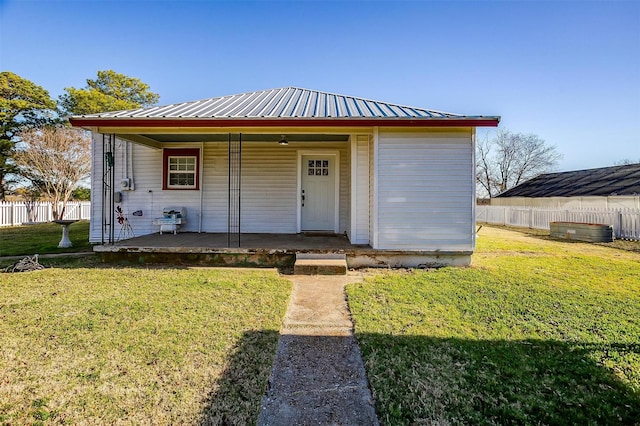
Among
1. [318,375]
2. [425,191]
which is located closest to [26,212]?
[425,191]

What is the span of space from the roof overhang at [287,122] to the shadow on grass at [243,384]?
4.27 m

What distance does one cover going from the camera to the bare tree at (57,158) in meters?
16.2

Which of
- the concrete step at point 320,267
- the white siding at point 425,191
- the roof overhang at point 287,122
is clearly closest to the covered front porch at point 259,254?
the white siding at point 425,191

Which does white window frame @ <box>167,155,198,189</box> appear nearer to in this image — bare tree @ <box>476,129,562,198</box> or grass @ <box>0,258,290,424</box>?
grass @ <box>0,258,290,424</box>

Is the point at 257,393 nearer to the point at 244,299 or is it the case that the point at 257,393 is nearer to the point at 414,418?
the point at 414,418

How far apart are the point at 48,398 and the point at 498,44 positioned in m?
13.7

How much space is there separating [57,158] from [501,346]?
21607 millimetres

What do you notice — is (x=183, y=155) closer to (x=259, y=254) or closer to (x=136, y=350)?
(x=259, y=254)

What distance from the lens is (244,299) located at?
13.8 feet

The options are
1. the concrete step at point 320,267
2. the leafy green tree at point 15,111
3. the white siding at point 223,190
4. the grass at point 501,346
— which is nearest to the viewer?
the grass at point 501,346

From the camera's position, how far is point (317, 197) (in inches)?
340

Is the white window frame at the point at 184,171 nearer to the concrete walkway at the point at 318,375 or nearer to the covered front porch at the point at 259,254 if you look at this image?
the covered front porch at the point at 259,254

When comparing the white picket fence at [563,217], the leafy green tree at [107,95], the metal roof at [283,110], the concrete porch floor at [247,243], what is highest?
the leafy green tree at [107,95]

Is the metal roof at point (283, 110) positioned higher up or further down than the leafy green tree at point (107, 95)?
further down
